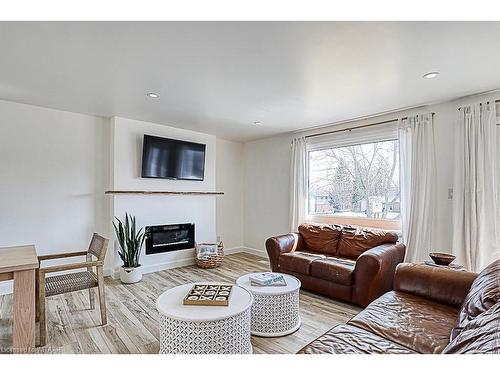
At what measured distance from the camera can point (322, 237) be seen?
12.7 ft

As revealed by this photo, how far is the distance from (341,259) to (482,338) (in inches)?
96.2

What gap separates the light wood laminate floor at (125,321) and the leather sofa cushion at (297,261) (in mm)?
311

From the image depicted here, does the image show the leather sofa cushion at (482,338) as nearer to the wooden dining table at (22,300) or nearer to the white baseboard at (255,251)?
Answer: the wooden dining table at (22,300)

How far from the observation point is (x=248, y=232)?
5.71 metres

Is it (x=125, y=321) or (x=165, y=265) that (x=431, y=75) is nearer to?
(x=125, y=321)

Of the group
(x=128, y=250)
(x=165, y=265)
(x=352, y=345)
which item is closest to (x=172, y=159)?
(x=128, y=250)

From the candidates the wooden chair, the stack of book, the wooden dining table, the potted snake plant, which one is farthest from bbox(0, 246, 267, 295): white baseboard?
the stack of book

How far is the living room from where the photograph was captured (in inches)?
70.9

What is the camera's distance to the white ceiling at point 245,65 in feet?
5.89

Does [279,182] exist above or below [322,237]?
above

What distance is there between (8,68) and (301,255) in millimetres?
3579

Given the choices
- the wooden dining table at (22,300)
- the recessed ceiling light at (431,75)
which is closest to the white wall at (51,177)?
the wooden dining table at (22,300)

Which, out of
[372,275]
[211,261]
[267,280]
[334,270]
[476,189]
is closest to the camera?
[267,280]

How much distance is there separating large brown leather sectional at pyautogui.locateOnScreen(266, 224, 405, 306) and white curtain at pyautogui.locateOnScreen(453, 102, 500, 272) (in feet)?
2.15
